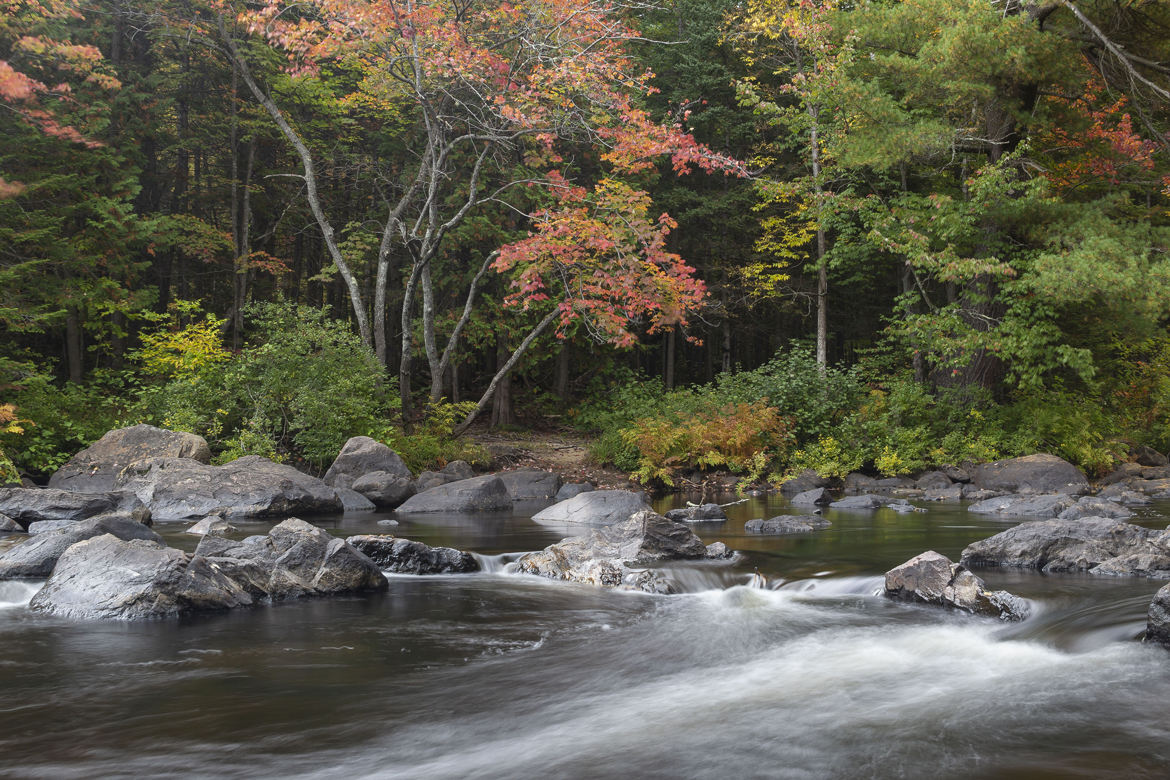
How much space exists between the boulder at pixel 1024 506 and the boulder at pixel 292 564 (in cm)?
960

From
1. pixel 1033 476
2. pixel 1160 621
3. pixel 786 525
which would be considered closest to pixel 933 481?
pixel 1033 476

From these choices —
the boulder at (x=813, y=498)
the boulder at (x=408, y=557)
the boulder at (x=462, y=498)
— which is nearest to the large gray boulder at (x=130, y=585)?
the boulder at (x=408, y=557)

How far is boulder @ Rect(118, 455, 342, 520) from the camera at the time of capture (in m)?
11.8

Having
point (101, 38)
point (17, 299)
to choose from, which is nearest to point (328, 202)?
point (101, 38)

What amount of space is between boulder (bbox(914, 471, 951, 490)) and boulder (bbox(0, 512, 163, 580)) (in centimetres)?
1379

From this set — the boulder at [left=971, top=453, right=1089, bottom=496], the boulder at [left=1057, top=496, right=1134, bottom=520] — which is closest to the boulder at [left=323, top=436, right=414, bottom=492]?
the boulder at [left=1057, top=496, right=1134, bottom=520]

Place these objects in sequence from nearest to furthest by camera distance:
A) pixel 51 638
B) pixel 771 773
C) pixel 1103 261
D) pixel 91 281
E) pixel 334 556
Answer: pixel 771 773 < pixel 51 638 < pixel 334 556 < pixel 1103 261 < pixel 91 281

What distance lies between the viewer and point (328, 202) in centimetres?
2403

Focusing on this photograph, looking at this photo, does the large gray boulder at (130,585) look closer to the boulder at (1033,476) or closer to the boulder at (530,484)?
the boulder at (530,484)

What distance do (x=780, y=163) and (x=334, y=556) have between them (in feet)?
65.7

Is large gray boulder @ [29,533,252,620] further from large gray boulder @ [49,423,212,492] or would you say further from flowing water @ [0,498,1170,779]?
large gray boulder @ [49,423,212,492]

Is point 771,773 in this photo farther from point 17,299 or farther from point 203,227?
point 203,227

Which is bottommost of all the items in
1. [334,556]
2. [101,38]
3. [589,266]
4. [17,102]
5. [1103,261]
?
[334,556]

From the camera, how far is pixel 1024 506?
1211 centimetres
